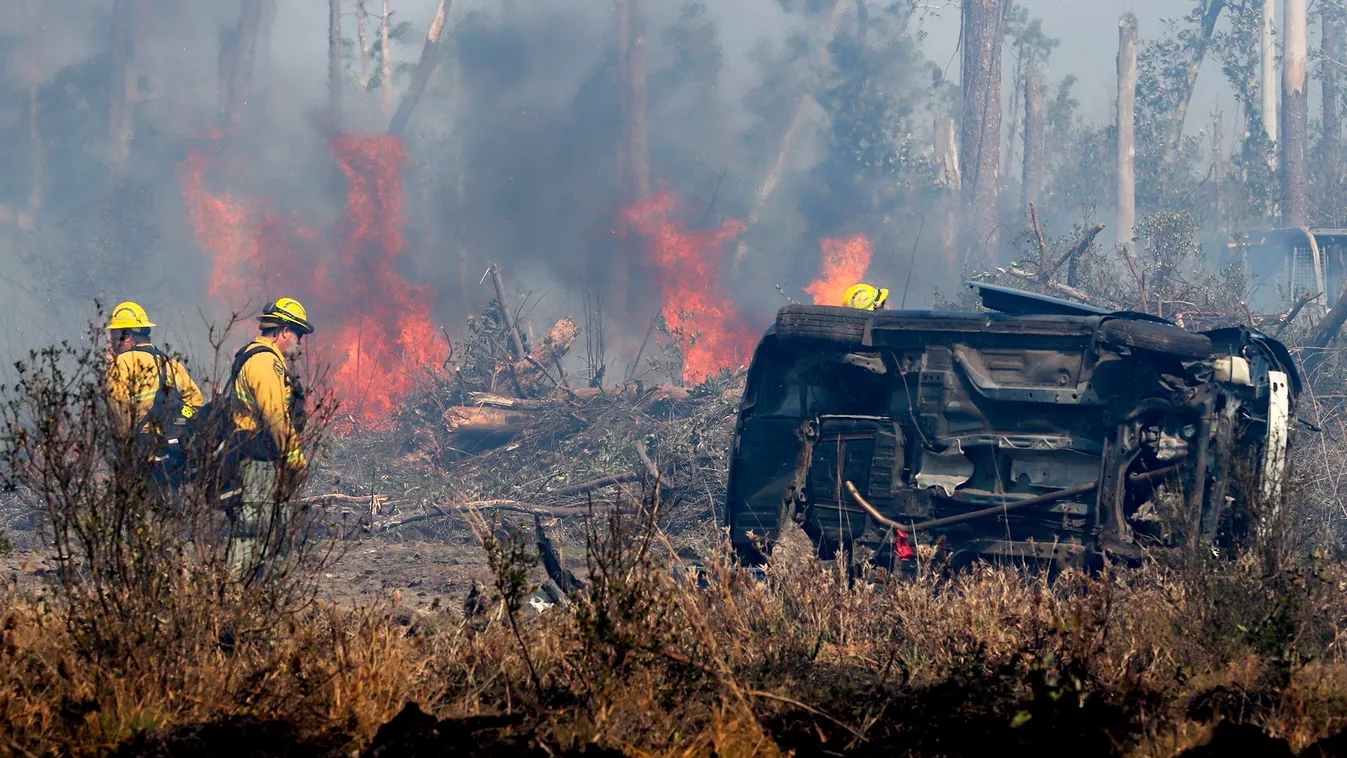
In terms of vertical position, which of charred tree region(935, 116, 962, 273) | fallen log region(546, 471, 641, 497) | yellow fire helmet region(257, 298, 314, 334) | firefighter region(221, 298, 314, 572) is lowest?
fallen log region(546, 471, 641, 497)

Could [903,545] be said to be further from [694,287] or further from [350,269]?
[350,269]

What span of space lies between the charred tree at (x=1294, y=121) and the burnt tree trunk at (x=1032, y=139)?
1187cm

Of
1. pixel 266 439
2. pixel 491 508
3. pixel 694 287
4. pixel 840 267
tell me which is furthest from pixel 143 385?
pixel 840 267

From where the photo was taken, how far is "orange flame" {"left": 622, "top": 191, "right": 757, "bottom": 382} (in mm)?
19625

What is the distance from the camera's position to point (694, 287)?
21453mm

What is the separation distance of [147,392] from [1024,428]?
5841 millimetres

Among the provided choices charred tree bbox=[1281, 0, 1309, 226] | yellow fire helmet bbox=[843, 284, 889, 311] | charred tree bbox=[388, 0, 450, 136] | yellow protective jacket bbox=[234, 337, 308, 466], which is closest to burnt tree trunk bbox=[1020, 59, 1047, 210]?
charred tree bbox=[1281, 0, 1309, 226]

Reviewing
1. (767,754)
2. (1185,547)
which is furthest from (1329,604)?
(767,754)

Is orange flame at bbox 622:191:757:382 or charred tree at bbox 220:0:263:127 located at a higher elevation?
charred tree at bbox 220:0:263:127

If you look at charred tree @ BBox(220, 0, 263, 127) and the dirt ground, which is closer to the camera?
the dirt ground

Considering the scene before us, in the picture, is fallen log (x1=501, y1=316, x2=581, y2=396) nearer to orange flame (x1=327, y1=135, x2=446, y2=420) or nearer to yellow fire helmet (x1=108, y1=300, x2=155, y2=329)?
orange flame (x1=327, y1=135, x2=446, y2=420)

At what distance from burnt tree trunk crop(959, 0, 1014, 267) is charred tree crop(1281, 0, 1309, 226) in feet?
19.6

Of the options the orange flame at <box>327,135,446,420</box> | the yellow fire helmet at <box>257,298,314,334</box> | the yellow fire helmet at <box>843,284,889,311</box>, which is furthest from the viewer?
the orange flame at <box>327,135,446,420</box>

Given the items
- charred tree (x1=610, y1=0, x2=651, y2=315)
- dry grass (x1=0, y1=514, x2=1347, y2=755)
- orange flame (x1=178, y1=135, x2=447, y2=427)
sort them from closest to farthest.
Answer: dry grass (x1=0, y1=514, x2=1347, y2=755), orange flame (x1=178, y1=135, x2=447, y2=427), charred tree (x1=610, y1=0, x2=651, y2=315)
